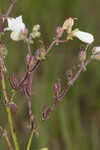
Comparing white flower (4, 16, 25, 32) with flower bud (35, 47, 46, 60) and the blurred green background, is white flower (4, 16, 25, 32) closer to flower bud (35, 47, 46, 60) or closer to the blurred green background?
flower bud (35, 47, 46, 60)

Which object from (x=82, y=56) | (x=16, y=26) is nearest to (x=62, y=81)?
(x=82, y=56)

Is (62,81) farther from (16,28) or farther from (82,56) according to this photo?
(16,28)

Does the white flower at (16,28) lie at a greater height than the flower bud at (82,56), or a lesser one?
greater

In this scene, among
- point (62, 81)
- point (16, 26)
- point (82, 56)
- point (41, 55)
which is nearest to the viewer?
point (41, 55)

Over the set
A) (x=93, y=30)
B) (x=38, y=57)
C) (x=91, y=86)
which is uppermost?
(x=93, y=30)

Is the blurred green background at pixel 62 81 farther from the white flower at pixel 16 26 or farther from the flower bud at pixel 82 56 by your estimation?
the white flower at pixel 16 26

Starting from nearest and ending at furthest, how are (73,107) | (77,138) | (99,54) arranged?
(99,54) → (77,138) → (73,107)

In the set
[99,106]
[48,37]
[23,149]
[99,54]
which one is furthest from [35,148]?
[99,54]

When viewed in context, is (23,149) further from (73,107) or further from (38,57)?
(38,57)

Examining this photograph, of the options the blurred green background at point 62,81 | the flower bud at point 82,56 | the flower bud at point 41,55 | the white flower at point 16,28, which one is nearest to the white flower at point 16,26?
the white flower at point 16,28
